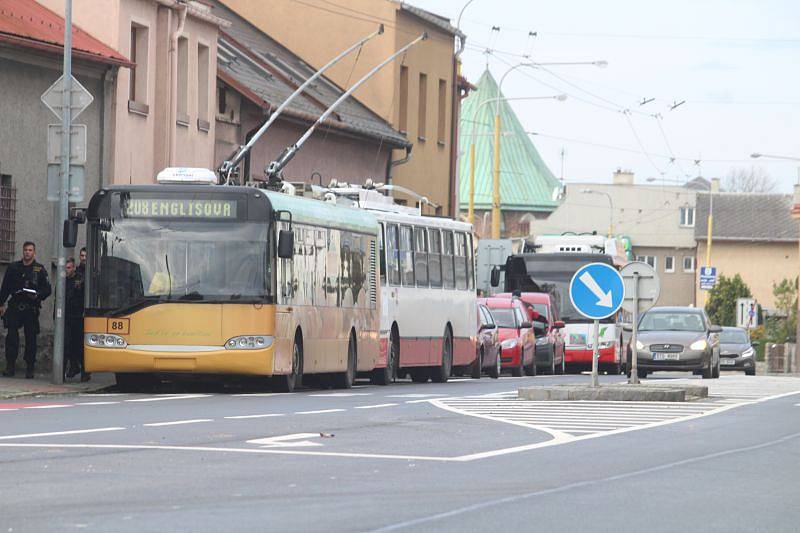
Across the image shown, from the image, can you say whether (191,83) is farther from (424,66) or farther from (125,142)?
(424,66)

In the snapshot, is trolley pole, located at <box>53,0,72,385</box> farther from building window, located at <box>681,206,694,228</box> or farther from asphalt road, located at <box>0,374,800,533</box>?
building window, located at <box>681,206,694,228</box>

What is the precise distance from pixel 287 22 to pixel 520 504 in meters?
46.7

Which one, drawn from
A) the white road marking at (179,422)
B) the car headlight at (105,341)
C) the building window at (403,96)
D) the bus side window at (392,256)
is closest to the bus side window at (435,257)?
the bus side window at (392,256)

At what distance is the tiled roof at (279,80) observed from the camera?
147 ft

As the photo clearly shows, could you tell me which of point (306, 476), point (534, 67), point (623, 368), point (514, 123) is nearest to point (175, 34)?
point (623, 368)

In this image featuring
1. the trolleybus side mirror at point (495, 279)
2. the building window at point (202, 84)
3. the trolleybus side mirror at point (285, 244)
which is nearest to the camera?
the trolleybus side mirror at point (285, 244)

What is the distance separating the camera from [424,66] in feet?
193

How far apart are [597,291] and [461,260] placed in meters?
12.1

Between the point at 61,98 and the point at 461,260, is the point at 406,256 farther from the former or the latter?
the point at 61,98

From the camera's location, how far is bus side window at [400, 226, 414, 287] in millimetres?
32688

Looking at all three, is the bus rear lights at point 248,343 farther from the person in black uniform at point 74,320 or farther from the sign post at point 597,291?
the sign post at point 597,291

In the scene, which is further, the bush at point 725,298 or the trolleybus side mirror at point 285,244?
the bush at point 725,298

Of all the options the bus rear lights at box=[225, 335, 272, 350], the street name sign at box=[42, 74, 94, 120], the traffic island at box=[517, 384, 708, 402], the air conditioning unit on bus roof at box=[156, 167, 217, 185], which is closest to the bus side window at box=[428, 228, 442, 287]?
the air conditioning unit on bus roof at box=[156, 167, 217, 185]

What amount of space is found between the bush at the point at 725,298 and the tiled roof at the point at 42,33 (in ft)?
242
